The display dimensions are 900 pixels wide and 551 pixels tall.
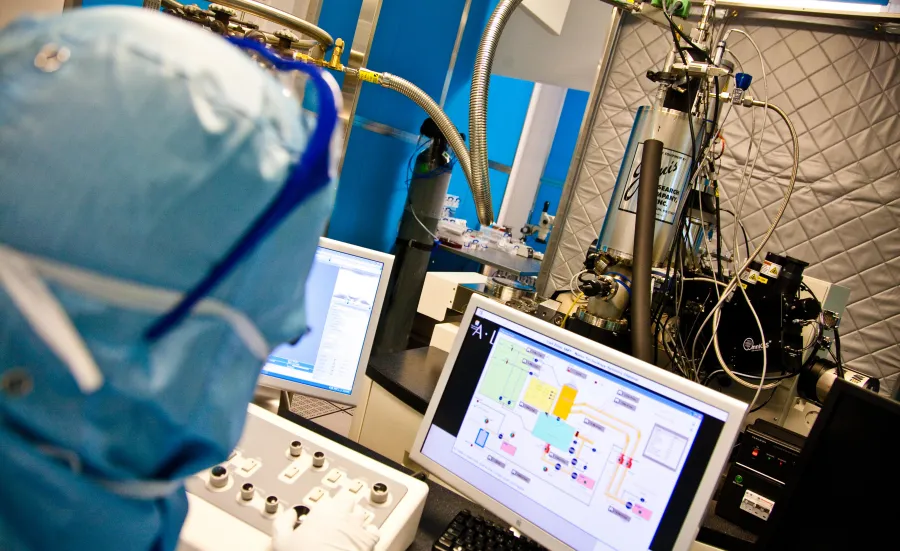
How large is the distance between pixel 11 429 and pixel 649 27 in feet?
8.92

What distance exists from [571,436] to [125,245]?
0.77 meters

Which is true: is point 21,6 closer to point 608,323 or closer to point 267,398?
point 267,398

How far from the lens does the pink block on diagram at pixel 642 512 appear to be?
2.80 feet

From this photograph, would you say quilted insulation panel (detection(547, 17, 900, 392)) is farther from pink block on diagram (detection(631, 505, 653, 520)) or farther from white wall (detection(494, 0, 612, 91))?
white wall (detection(494, 0, 612, 91))

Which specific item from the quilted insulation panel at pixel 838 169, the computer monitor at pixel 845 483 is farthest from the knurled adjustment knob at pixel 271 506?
the quilted insulation panel at pixel 838 169

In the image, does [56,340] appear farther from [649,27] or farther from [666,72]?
[649,27]

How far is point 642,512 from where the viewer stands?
859 mm

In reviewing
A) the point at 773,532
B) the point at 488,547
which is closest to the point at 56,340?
the point at 488,547

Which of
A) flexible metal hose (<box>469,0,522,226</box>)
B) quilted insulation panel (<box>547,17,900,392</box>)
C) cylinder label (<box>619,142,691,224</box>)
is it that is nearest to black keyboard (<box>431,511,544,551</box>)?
cylinder label (<box>619,142,691,224</box>)

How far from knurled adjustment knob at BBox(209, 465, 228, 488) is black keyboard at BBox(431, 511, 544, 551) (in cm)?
37

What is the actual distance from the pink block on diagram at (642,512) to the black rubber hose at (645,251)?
0.51 m

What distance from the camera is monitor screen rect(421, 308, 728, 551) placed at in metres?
0.85

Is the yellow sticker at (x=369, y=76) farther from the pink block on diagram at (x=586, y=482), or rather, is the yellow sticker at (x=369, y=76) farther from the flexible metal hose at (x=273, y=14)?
the pink block on diagram at (x=586, y=482)

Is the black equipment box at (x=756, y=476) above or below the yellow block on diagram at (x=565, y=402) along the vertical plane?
below
